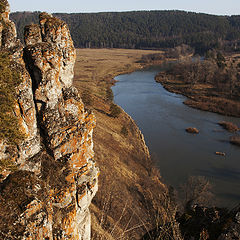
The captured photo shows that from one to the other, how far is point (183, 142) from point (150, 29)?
167m

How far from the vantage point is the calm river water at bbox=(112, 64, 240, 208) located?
20.2 meters

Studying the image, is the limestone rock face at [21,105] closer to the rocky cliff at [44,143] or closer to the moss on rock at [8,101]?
the rocky cliff at [44,143]

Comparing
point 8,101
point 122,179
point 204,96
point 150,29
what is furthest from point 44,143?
point 150,29

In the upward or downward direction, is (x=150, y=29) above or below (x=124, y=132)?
above

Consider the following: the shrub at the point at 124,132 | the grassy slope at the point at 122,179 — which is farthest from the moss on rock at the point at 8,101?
the shrub at the point at 124,132

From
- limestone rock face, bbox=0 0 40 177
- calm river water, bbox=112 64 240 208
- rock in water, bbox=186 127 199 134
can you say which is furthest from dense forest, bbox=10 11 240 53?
limestone rock face, bbox=0 0 40 177

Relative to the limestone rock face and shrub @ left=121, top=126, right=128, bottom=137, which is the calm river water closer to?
shrub @ left=121, top=126, right=128, bottom=137

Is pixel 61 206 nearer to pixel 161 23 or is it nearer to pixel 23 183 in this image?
pixel 23 183

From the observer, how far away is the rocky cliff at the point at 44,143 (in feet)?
16.5

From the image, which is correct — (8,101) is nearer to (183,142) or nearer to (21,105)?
(21,105)

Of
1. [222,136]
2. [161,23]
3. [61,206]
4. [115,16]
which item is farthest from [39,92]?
[115,16]

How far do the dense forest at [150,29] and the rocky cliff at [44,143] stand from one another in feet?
366

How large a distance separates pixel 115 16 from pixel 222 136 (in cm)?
19609

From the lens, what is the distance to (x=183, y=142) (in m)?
27.0
